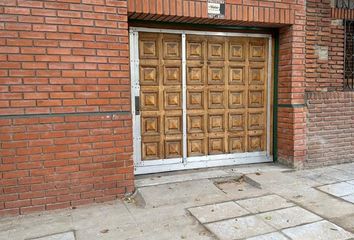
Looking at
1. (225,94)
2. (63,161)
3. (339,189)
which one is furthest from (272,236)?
(225,94)

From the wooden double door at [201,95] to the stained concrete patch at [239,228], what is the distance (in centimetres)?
167

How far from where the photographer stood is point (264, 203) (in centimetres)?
370

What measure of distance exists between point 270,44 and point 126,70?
8.43ft

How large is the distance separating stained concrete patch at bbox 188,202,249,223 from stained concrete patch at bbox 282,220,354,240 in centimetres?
58

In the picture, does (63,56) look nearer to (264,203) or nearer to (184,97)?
(184,97)

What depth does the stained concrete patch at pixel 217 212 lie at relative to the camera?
331cm

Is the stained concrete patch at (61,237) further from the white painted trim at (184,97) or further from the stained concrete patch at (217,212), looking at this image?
the white painted trim at (184,97)

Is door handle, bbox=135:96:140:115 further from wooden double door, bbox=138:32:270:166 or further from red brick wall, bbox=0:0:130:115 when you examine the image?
red brick wall, bbox=0:0:130:115

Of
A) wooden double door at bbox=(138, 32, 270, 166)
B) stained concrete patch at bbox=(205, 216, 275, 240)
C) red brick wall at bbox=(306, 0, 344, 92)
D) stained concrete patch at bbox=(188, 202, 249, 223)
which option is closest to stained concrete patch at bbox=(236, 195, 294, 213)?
stained concrete patch at bbox=(188, 202, 249, 223)

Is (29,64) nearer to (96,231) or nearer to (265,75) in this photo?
(96,231)

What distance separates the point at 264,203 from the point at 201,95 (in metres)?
1.85

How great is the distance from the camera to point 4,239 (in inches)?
115

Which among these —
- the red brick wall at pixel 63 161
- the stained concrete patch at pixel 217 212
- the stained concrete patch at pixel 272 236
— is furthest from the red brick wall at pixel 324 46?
the red brick wall at pixel 63 161

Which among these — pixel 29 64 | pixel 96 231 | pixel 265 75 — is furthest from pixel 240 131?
pixel 29 64
